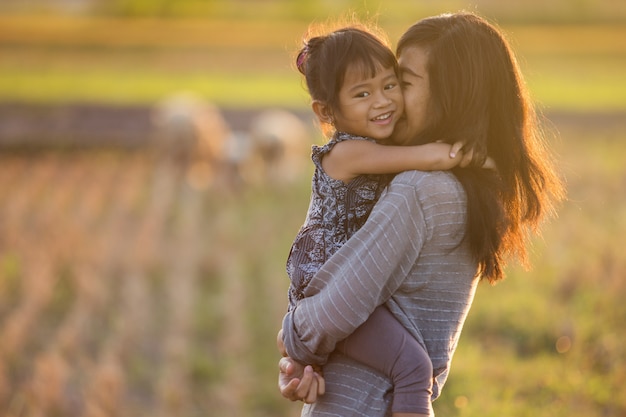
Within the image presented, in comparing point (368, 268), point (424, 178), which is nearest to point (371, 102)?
point (424, 178)

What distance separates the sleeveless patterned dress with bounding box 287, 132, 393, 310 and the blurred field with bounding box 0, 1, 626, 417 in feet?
Result: 2.21

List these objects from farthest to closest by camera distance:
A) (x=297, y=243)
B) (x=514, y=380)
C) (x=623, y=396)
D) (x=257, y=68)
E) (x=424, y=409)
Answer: (x=257, y=68) < (x=514, y=380) < (x=623, y=396) < (x=297, y=243) < (x=424, y=409)

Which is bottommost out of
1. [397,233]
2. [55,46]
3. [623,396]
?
[623,396]

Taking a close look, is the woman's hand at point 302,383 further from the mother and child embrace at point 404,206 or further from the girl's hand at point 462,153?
the girl's hand at point 462,153

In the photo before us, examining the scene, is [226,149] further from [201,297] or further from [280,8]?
[280,8]

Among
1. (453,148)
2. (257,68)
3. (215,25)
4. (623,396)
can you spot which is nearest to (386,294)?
(453,148)

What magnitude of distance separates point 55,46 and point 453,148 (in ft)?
92.1

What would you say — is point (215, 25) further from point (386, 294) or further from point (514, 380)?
point (386, 294)

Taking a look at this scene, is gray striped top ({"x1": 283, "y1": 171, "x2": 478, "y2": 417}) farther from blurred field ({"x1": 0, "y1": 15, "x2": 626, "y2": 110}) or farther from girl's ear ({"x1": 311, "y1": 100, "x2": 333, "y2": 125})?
blurred field ({"x1": 0, "y1": 15, "x2": 626, "y2": 110})

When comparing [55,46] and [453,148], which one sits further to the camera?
[55,46]

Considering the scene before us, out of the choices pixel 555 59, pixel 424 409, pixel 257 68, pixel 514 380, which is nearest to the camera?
pixel 424 409

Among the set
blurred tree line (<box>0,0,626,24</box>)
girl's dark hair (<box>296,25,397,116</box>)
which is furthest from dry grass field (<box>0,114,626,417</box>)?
blurred tree line (<box>0,0,626,24</box>)

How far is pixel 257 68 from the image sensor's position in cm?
2809

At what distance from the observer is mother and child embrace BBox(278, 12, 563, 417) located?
7.73ft
